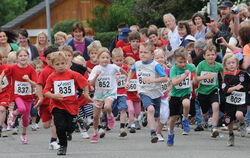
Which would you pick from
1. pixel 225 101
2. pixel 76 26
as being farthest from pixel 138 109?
pixel 225 101

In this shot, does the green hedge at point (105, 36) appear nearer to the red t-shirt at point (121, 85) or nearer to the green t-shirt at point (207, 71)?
the red t-shirt at point (121, 85)

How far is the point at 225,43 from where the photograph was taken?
16.0 m

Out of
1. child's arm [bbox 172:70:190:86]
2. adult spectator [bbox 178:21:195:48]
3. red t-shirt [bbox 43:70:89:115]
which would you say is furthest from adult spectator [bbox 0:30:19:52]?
red t-shirt [bbox 43:70:89:115]

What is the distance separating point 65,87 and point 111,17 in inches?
1324

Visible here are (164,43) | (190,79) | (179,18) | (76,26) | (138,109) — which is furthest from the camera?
(179,18)

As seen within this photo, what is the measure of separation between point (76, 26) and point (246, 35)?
586 cm

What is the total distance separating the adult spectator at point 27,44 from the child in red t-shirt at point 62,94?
6511mm

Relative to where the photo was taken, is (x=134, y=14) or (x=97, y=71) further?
(x=134, y=14)

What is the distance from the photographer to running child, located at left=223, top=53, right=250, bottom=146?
14079 mm

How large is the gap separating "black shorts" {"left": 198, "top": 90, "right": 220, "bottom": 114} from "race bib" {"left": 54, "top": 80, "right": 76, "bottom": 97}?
11.1 ft

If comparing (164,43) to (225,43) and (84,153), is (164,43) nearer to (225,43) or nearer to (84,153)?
(225,43)

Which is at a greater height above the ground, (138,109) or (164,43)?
(164,43)

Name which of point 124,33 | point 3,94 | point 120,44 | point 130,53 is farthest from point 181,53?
point 124,33

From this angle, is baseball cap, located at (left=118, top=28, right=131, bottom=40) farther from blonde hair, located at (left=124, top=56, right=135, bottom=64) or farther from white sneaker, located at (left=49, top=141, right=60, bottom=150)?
white sneaker, located at (left=49, top=141, right=60, bottom=150)
